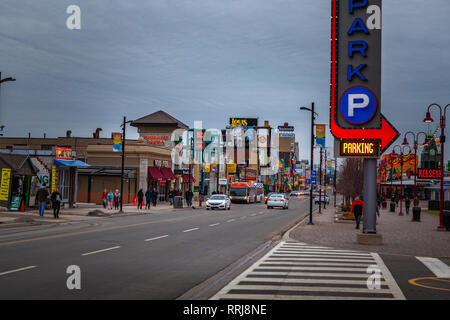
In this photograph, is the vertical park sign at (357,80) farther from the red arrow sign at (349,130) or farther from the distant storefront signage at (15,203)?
the distant storefront signage at (15,203)

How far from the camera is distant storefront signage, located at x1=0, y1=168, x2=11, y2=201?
34.3 metres

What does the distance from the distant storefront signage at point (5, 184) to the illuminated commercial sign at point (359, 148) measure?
24.2 m

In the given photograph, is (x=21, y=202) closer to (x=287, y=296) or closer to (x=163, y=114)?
(x=287, y=296)

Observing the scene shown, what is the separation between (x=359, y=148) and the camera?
20.0 m

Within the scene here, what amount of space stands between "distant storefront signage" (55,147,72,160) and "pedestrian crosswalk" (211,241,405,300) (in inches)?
1133

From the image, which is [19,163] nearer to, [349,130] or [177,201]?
[177,201]

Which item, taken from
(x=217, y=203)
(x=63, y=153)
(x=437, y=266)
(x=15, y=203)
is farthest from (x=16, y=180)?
(x=437, y=266)

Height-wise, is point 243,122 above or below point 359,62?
above

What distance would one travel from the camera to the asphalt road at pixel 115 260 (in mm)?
9398

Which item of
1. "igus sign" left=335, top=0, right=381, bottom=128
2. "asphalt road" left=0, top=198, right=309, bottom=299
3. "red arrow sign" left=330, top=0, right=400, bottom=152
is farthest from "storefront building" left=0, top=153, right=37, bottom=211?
"igus sign" left=335, top=0, right=381, bottom=128

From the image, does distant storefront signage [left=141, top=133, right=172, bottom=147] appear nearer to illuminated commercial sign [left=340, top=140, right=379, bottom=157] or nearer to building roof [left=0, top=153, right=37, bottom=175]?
building roof [left=0, top=153, right=37, bottom=175]

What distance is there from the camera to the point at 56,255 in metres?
14.1

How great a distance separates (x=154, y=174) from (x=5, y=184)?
1001 inches

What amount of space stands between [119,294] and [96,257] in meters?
5.18
